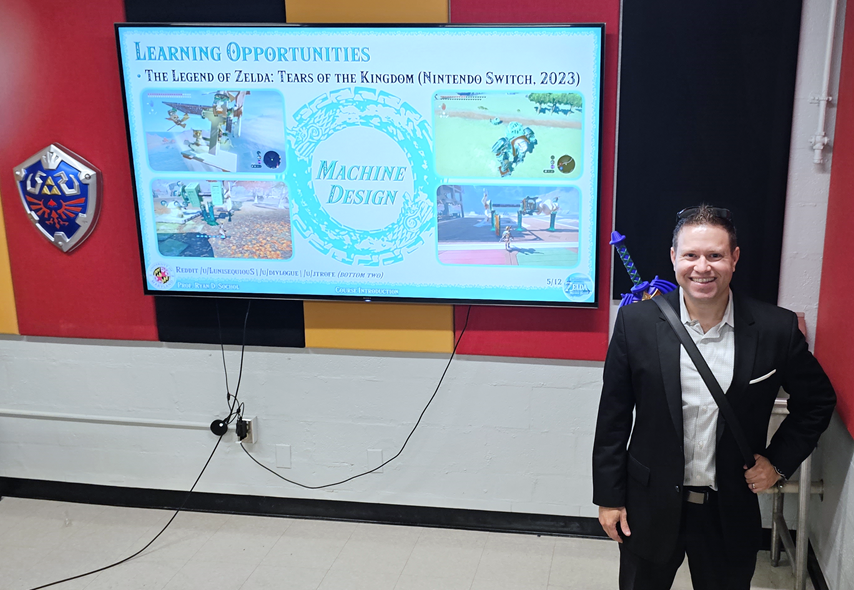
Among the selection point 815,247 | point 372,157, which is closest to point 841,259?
point 815,247

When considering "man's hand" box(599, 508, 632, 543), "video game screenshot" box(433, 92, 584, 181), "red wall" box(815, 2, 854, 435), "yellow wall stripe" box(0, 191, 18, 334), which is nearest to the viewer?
"man's hand" box(599, 508, 632, 543)

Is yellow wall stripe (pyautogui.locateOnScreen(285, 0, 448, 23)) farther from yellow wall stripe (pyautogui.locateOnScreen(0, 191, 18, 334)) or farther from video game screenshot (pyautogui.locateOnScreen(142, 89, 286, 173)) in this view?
yellow wall stripe (pyautogui.locateOnScreen(0, 191, 18, 334))

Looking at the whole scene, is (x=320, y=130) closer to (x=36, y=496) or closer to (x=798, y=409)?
(x=798, y=409)

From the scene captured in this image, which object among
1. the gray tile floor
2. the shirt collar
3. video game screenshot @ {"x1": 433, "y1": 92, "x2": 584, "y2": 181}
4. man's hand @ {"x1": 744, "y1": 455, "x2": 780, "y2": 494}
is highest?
video game screenshot @ {"x1": 433, "y1": 92, "x2": 584, "y2": 181}

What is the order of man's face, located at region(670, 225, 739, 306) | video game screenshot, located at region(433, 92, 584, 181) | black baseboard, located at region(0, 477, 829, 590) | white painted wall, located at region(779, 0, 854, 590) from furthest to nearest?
black baseboard, located at region(0, 477, 829, 590)
video game screenshot, located at region(433, 92, 584, 181)
white painted wall, located at region(779, 0, 854, 590)
man's face, located at region(670, 225, 739, 306)

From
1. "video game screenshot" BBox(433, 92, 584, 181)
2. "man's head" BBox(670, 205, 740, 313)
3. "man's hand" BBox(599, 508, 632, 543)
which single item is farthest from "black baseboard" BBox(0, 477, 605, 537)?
"man's head" BBox(670, 205, 740, 313)

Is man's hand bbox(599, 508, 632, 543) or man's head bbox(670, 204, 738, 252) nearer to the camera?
man's head bbox(670, 204, 738, 252)

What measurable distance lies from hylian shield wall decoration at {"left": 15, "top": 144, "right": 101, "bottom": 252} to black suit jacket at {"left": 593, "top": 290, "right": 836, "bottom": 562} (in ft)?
7.91

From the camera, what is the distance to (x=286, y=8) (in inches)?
116

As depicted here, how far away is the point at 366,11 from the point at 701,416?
1.98m

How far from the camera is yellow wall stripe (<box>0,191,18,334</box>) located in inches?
134

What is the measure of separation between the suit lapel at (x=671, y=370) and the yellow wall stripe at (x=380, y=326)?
4.16 feet

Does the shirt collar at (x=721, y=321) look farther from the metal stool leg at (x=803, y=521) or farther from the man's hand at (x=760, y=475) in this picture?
the metal stool leg at (x=803, y=521)

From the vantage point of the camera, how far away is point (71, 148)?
10.6 feet
